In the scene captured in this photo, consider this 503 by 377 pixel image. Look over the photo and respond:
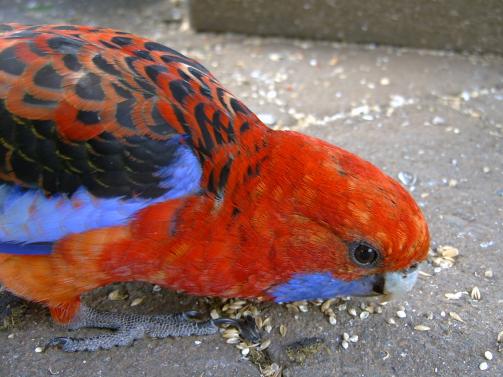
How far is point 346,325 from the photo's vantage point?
109 inches

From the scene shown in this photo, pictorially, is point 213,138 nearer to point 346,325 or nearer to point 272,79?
point 346,325

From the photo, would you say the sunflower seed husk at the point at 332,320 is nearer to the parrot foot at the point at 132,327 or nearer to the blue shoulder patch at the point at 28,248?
the parrot foot at the point at 132,327

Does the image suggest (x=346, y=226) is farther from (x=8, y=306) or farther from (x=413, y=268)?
(x=8, y=306)

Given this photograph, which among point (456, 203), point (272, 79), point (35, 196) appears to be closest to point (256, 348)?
point (35, 196)

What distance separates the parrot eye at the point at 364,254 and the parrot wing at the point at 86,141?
60cm

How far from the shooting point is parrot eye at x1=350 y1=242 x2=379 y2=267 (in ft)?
7.36

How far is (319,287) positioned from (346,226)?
34 cm

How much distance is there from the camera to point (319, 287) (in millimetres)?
2412

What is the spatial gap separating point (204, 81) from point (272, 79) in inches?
83.4

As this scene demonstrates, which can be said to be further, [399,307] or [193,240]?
[399,307]

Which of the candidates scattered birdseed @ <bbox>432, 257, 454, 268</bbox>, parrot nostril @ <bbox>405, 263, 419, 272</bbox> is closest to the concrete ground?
scattered birdseed @ <bbox>432, 257, 454, 268</bbox>

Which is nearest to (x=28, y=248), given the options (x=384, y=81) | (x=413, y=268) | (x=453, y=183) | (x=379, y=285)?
(x=379, y=285)

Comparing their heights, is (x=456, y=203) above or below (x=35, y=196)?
below

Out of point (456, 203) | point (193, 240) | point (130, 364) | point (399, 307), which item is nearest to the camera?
point (193, 240)
